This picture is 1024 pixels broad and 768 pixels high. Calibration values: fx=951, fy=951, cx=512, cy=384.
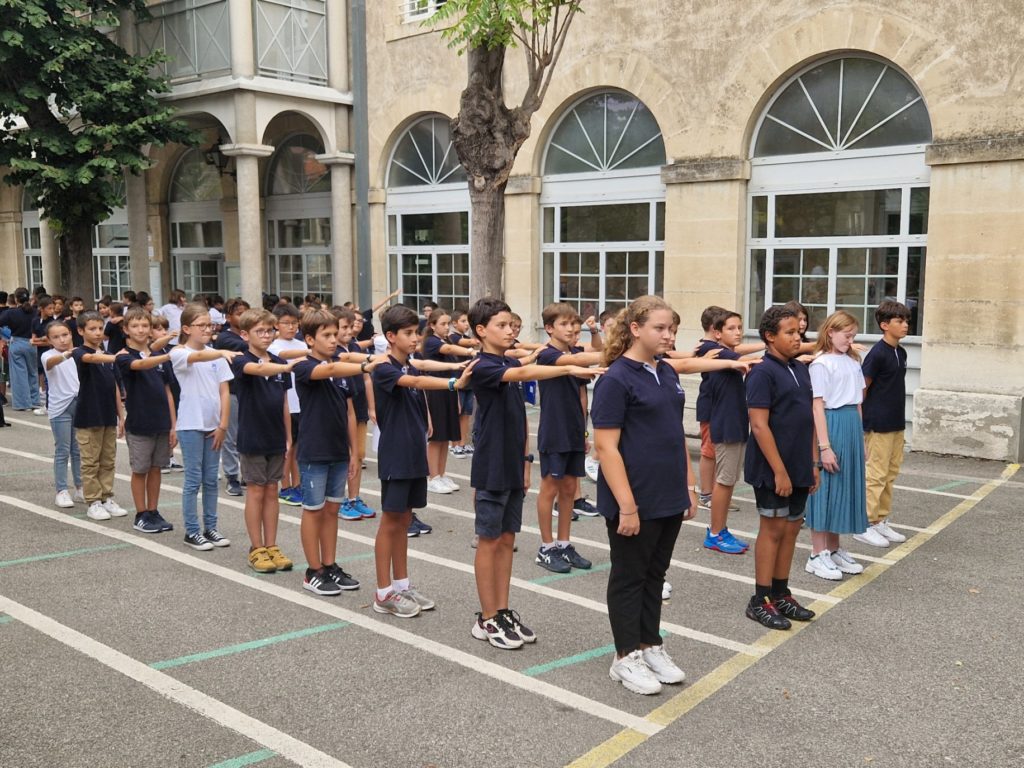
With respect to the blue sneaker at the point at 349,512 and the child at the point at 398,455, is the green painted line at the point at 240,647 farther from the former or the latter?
the blue sneaker at the point at 349,512

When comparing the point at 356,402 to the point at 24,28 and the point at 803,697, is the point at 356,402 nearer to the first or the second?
the point at 803,697

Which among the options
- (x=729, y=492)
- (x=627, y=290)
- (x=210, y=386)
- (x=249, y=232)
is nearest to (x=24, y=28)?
(x=249, y=232)

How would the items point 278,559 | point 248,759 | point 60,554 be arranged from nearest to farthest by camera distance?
point 248,759, point 278,559, point 60,554

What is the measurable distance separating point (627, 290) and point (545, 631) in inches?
396

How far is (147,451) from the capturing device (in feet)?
25.3

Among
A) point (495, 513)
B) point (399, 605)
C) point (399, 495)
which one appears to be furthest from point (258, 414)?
point (495, 513)

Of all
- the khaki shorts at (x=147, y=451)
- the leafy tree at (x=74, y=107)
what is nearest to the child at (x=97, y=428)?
the khaki shorts at (x=147, y=451)

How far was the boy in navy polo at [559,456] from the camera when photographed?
6.84 meters

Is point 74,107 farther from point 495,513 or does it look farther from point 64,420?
point 495,513

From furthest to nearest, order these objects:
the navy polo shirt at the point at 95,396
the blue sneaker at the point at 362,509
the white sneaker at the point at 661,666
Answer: the blue sneaker at the point at 362,509
the navy polo shirt at the point at 95,396
the white sneaker at the point at 661,666

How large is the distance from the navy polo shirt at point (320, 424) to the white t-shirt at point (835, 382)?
3189 millimetres

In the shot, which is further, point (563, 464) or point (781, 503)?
point (563, 464)

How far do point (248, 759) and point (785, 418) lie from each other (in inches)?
137

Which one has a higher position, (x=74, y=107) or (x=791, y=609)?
(x=74, y=107)
